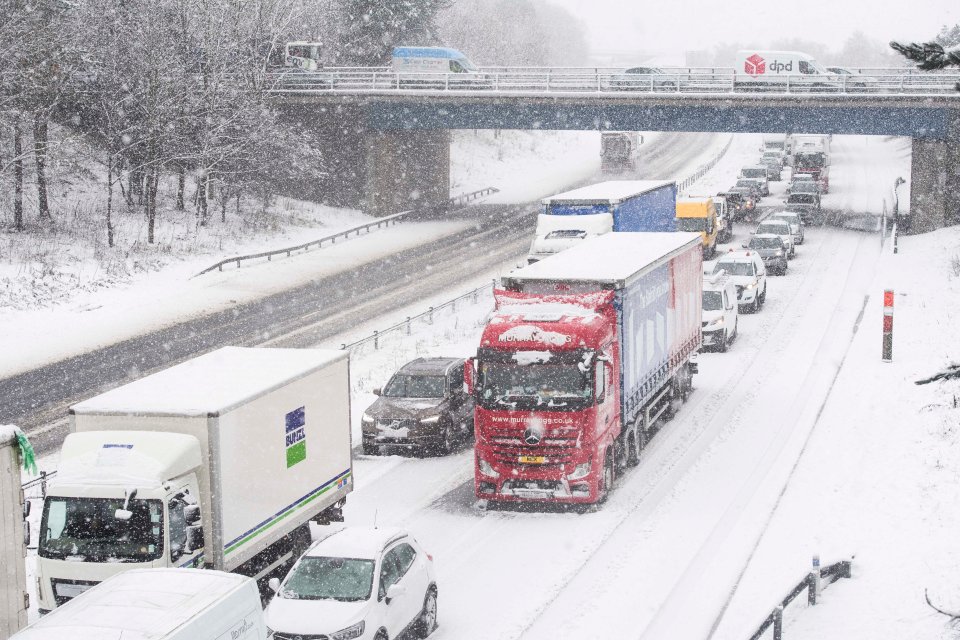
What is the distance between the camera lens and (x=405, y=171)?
63.3 meters

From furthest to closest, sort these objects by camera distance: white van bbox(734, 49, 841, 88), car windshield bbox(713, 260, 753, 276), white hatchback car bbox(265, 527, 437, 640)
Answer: white van bbox(734, 49, 841, 88), car windshield bbox(713, 260, 753, 276), white hatchback car bbox(265, 527, 437, 640)

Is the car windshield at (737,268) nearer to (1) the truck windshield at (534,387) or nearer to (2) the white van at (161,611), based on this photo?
(1) the truck windshield at (534,387)

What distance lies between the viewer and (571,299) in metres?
20.4

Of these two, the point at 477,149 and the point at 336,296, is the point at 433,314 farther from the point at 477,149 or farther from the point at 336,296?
the point at 477,149

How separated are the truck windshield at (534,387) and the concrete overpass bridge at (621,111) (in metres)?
33.2

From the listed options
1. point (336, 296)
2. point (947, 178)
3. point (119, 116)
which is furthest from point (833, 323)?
point (119, 116)

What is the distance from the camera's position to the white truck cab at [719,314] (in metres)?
31.8

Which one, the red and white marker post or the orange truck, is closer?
the red and white marker post

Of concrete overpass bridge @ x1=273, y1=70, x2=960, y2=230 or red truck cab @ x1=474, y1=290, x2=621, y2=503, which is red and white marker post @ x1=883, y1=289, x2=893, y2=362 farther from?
concrete overpass bridge @ x1=273, y1=70, x2=960, y2=230

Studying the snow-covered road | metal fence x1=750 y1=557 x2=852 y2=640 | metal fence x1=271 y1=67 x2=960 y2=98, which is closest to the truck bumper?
the snow-covered road

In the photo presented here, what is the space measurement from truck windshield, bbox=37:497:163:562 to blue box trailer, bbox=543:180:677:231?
79.0ft

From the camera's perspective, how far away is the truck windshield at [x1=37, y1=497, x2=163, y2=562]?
45.4 ft

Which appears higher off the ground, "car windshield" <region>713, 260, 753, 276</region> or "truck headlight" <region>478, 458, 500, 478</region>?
"car windshield" <region>713, 260, 753, 276</region>

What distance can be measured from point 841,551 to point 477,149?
70.1 m
